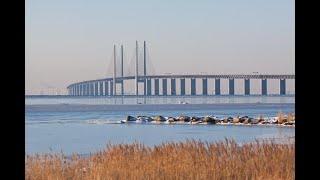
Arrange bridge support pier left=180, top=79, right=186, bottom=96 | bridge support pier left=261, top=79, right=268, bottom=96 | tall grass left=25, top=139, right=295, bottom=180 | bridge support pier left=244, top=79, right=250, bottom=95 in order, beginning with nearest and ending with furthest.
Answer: tall grass left=25, top=139, right=295, bottom=180 < bridge support pier left=261, top=79, right=268, bottom=96 < bridge support pier left=244, top=79, right=250, bottom=95 < bridge support pier left=180, top=79, right=186, bottom=96

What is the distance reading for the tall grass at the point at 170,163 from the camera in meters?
2.63

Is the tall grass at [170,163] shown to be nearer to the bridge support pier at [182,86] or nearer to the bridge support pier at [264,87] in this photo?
the bridge support pier at [264,87]

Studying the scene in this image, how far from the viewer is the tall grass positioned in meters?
2.63

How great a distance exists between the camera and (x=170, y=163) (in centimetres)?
268

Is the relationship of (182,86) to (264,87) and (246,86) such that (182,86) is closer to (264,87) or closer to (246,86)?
(246,86)

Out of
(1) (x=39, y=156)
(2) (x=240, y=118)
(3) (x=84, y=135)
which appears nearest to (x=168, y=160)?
(1) (x=39, y=156)

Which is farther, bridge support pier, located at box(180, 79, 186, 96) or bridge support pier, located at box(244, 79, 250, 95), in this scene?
bridge support pier, located at box(180, 79, 186, 96)

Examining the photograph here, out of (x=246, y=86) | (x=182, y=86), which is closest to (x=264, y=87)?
(x=246, y=86)

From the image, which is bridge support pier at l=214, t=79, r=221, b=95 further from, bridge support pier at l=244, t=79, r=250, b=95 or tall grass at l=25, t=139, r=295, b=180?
tall grass at l=25, t=139, r=295, b=180

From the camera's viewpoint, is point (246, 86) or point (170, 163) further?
point (246, 86)

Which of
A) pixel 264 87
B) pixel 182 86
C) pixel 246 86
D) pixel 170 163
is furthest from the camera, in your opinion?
pixel 182 86

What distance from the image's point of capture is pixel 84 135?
171 inches
